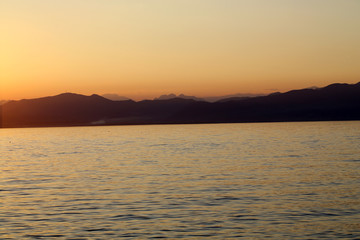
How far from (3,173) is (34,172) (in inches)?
109

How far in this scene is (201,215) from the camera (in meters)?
26.9

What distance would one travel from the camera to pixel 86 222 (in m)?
25.7

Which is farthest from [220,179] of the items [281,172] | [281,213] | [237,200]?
[281,213]

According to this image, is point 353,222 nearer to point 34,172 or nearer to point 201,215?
point 201,215

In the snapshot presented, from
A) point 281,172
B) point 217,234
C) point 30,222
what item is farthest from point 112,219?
point 281,172

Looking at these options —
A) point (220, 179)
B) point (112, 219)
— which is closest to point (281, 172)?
point (220, 179)

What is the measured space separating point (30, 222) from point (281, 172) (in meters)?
25.7

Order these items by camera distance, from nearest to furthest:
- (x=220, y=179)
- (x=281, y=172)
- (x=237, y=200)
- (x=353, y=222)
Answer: (x=353, y=222), (x=237, y=200), (x=220, y=179), (x=281, y=172)

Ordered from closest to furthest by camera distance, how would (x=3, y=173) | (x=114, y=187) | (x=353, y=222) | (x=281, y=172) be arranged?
1. (x=353, y=222)
2. (x=114, y=187)
3. (x=281, y=172)
4. (x=3, y=173)

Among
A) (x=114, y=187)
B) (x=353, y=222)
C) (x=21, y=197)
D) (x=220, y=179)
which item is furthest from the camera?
Answer: (x=220, y=179)

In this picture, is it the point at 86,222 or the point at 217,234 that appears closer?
the point at 217,234

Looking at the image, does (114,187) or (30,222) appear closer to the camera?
(30,222)

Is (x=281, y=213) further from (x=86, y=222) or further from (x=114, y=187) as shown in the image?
(x=114, y=187)

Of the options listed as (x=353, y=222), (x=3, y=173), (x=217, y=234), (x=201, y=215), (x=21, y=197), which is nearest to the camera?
(x=217, y=234)
